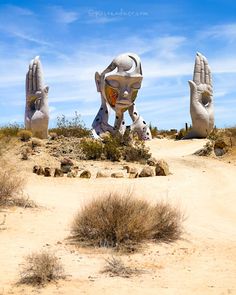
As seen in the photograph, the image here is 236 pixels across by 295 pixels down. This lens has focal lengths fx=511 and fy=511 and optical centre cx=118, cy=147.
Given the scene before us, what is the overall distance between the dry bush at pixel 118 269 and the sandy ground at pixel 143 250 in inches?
4.2

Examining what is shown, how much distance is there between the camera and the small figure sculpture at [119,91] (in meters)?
30.5

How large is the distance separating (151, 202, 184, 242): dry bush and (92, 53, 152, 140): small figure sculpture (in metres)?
21.9

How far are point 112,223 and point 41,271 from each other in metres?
1.98

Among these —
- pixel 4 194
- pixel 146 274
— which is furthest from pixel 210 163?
pixel 146 274

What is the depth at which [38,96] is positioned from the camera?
27.6 meters

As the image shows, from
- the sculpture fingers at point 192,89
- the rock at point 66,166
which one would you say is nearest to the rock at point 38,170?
the rock at point 66,166

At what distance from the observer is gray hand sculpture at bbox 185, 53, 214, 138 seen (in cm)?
3128

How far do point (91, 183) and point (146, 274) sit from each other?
24.9 ft

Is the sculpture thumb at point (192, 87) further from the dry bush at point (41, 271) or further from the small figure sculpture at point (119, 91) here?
the dry bush at point (41, 271)

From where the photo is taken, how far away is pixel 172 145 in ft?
94.2

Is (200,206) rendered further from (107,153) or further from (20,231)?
(107,153)

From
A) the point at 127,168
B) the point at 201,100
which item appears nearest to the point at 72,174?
the point at 127,168

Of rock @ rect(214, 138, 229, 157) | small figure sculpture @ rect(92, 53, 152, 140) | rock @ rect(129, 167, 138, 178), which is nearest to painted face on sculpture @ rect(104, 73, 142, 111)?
small figure sculpture @ rect(92, 53, 152, 140)

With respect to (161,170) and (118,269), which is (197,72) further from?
(118,269)
